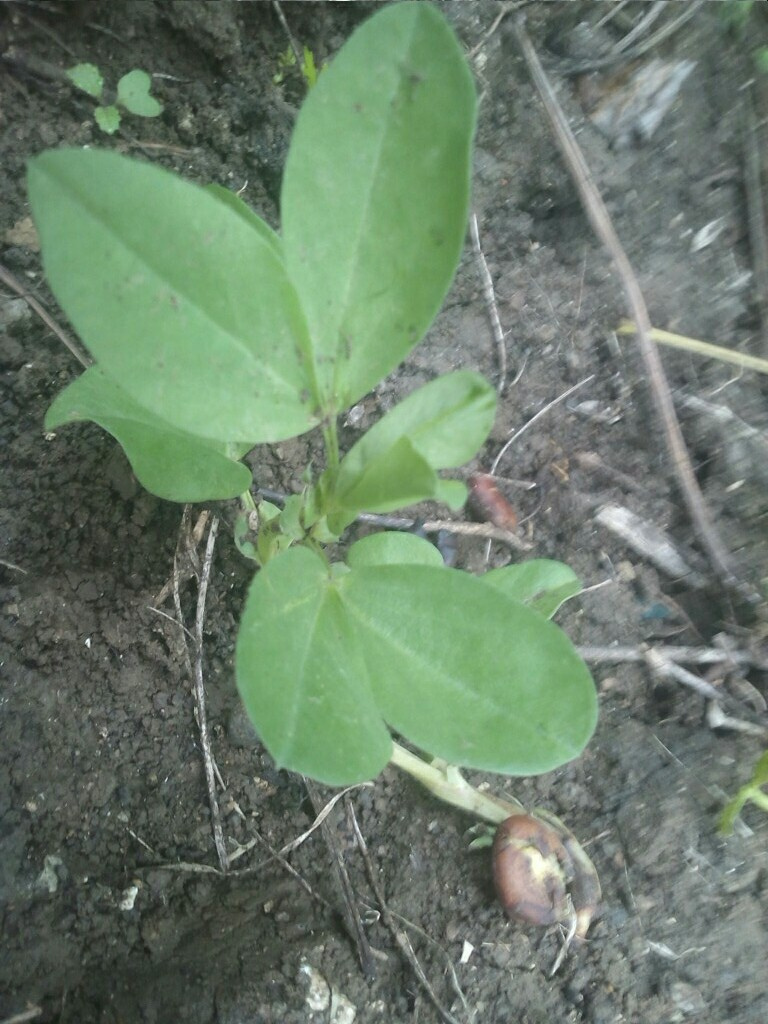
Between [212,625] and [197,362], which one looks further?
[212,625]

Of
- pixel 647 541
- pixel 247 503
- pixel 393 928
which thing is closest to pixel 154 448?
pixel 247 503

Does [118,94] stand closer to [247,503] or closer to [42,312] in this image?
[42,312]

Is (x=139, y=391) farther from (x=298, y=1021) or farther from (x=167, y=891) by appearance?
(x=298, y=1021)

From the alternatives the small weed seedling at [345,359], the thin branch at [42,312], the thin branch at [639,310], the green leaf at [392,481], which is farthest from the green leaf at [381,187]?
the thin branch at [639,310]

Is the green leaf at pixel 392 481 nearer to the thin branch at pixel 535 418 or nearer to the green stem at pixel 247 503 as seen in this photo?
the green stem at pixel 247 503

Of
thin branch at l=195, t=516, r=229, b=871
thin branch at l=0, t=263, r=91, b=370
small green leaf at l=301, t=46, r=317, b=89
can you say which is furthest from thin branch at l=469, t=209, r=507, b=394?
thin branch at l=0, t=263, r=91, b=370

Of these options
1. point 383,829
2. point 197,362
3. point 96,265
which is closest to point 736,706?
point 383,829
